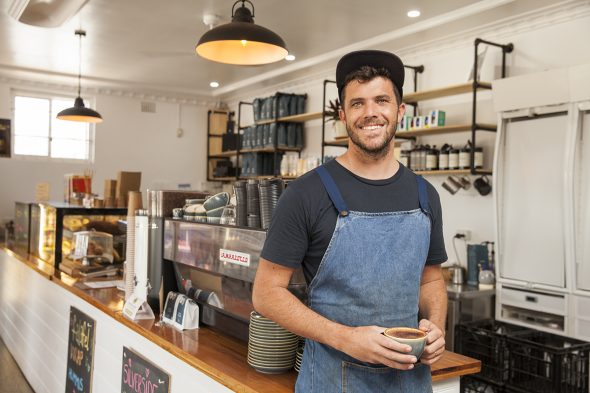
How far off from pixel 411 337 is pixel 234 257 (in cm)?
102

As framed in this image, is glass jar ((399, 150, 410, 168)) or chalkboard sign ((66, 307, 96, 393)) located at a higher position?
glass jar ((399, 150, 410, 168))

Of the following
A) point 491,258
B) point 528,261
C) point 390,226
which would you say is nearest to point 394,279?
point 390,226

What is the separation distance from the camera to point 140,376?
2555 millimetres

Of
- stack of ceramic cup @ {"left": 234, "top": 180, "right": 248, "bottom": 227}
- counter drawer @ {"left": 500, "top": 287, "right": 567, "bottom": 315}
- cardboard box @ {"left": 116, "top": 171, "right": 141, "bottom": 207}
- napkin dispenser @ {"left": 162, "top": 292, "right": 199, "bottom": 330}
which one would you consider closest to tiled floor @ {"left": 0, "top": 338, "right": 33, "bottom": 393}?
cardboard box @ {"left": 116, "top": 171, "right": 141, "bottom": 207}

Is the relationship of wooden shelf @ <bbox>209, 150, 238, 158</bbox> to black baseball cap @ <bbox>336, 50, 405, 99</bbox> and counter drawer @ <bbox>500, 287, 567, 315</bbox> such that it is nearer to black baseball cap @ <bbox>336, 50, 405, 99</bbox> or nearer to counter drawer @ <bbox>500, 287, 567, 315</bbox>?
counter drawer @ <bbox>500, 287, 567, 315</bbox>

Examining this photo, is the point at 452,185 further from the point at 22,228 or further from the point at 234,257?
the point at 22,228

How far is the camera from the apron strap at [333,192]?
58.0 inches

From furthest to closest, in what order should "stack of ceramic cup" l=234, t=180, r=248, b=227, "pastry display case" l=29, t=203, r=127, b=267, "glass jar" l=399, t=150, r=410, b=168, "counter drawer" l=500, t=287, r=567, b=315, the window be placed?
the window → "glass jar" l=399, t=150, r=410, b=168 → "pastry display case" l=29, t=203, r=127, b=267 → "counter drawer" l=500, t=287, r=567, b=315 → "stack of ceramic cup" l=234, t=180, r=248, b=227

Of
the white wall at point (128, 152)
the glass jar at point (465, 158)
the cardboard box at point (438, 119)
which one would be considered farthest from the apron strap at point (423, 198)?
the white wall at point (128, 152)

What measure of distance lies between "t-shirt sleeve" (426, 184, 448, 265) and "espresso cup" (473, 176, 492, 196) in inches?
145

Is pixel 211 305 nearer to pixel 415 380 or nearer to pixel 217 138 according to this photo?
pixel 415 380

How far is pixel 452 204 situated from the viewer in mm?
5617

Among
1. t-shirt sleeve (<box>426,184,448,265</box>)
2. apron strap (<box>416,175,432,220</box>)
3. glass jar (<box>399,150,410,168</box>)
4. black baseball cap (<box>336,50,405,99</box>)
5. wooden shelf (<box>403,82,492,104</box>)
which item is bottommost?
t-shirt sleeve (<box>426,184,448,265</box>)

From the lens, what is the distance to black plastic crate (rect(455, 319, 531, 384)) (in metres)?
3.32
